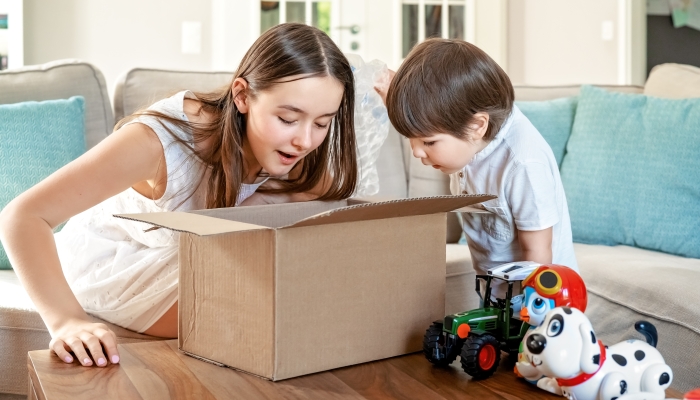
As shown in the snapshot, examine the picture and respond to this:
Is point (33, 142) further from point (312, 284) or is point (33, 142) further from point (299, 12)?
point (299, 12)

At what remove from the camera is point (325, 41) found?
1.38 meters

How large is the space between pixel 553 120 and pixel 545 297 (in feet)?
4.73

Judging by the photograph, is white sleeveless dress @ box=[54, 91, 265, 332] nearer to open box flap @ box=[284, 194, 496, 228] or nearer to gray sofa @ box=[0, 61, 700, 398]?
gray sofa @ box=[0, 61, 700, 398]

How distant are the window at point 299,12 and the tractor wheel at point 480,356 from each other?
3.58 m

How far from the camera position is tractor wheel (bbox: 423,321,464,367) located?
980mm

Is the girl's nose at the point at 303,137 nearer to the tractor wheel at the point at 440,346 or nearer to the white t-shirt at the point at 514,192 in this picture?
the white t-shirt at the point at 514,192

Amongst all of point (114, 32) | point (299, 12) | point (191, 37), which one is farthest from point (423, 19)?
point (114, 32)

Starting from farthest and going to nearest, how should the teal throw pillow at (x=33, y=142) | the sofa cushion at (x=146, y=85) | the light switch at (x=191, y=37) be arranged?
the light switch at (x=191, y=37)
the sofa cushion at (x=146, y=85)
the teal throw pillow at (x=33, y=142)

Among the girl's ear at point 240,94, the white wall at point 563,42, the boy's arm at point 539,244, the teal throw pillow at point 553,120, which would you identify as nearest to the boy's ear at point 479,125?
the boy's arm at point 539,244

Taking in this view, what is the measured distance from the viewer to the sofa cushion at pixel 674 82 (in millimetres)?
2227

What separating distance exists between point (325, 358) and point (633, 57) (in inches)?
163

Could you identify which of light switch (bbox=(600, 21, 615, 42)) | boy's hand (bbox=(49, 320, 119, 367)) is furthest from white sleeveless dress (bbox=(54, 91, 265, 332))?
light switch (bbox=(600, 21, 615, 42))

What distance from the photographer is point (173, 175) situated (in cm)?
144

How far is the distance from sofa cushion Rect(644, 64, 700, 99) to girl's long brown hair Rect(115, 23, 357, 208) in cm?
120
